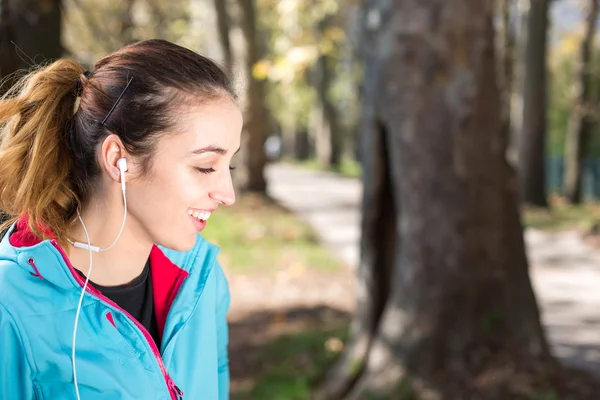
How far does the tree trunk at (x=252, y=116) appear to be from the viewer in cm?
1656

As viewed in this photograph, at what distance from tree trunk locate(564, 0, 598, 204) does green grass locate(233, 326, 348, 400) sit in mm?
13073

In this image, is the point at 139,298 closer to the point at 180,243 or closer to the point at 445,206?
the point at 180,243

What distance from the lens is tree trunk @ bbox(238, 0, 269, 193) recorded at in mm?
16562

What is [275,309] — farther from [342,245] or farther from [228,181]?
[228,181]

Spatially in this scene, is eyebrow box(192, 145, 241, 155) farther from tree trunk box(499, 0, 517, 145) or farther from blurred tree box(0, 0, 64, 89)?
tree trunk box(499, 0, 517, 145)

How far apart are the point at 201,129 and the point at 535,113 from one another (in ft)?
53.8

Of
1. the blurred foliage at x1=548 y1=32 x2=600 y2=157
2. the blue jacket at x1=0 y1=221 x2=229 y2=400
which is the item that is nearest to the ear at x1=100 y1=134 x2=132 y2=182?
the blue jacket at x1=0 y1=221 x2=229 y2=400

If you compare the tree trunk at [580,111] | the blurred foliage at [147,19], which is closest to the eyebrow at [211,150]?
the blurred foliage at [147,19]

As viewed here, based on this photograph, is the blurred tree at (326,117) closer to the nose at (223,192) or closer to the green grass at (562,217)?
the green grass at (562,217)

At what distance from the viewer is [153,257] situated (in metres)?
2.16

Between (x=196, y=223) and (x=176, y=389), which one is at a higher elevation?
(x=196, y=223)

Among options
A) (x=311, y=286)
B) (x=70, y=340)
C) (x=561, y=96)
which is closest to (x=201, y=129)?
(x=70, y=340)

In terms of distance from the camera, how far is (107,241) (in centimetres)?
201

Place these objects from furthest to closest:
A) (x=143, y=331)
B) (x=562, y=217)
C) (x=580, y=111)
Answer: (x=580, y=111) → (x=562, y=217) → (x=143, y=331)
